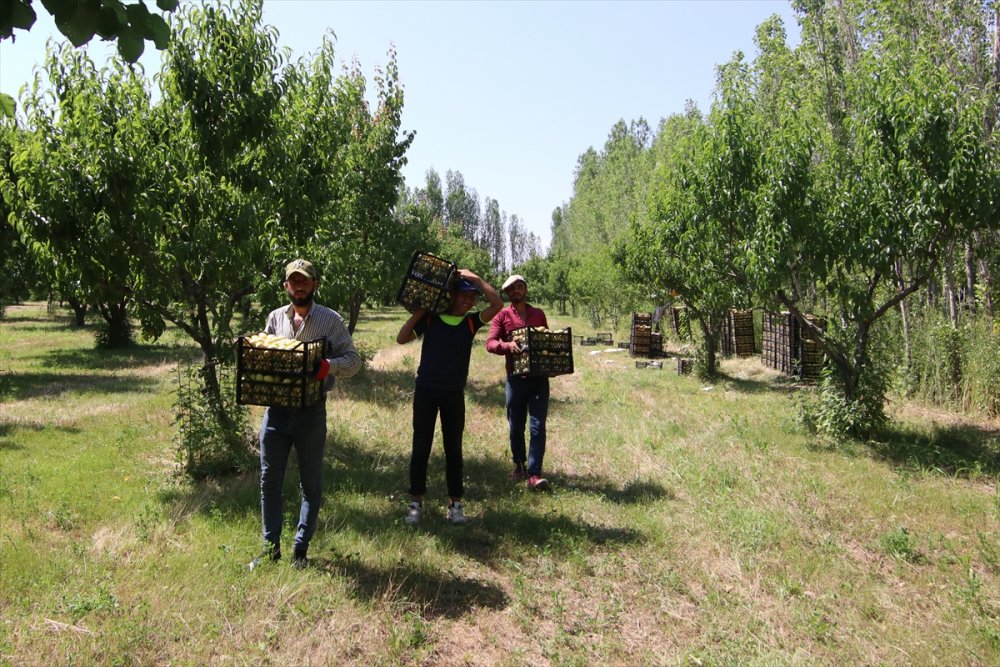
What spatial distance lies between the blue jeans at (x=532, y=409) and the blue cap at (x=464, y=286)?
1.46 meters

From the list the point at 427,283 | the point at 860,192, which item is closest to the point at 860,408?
the point at 860,192

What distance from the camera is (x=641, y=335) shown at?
67.4 feet

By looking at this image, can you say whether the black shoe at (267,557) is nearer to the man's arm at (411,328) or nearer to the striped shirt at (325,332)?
the striped shirt at (325,332)

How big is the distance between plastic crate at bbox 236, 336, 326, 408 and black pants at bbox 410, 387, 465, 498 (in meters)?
1.26

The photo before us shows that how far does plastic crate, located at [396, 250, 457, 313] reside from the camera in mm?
5184

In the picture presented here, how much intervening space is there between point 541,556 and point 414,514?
1129mm

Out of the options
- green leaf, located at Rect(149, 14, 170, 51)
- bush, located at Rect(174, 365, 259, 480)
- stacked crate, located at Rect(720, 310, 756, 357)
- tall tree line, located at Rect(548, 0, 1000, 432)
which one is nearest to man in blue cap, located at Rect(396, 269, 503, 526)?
bush, located at Rect(174, 365, 259, 480)

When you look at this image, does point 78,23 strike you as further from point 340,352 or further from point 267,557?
point 267,557

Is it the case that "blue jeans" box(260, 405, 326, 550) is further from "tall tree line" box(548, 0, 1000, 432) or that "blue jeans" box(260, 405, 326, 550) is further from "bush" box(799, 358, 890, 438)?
"bush" box(799, 358, 890, 438)

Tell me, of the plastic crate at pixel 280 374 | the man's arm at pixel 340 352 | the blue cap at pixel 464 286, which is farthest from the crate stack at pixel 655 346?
the plastic crate at pixel 280 374

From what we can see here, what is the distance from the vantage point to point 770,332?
53.3 feet

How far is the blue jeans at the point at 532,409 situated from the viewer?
6473mm

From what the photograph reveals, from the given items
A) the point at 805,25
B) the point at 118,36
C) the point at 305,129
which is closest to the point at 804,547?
the point at 118,36

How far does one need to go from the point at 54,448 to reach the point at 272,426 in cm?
573
